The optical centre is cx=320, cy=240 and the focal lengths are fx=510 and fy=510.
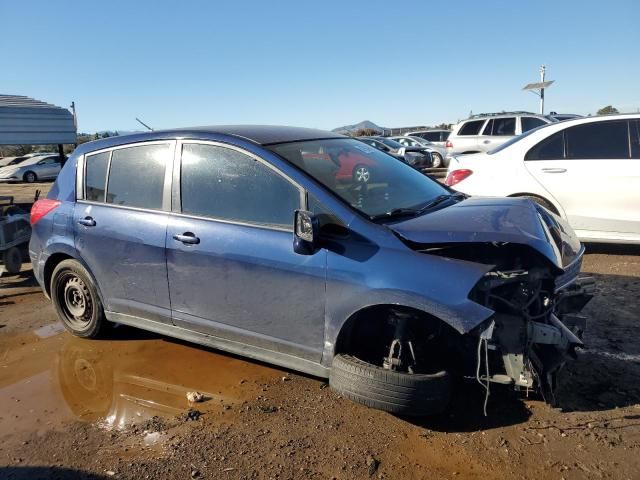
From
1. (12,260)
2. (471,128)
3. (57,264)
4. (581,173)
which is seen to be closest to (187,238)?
(57,264)

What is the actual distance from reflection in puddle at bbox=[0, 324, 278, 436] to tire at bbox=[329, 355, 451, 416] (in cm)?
90

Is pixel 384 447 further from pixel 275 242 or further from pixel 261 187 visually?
pixel 261 187

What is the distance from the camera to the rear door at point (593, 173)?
235 inches

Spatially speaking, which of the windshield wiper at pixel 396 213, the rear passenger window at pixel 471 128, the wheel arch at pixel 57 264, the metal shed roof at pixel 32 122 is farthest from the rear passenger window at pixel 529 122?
the wheel arch at pixel 57 264

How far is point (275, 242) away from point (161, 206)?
1132 millimetres

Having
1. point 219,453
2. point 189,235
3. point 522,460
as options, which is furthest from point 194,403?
point 522,460

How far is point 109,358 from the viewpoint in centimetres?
425

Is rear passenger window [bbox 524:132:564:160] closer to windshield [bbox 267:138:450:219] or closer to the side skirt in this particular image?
windshield [bbox 267:138:450:219]

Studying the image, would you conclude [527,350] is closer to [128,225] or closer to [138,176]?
[128,225]

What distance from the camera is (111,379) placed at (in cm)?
390

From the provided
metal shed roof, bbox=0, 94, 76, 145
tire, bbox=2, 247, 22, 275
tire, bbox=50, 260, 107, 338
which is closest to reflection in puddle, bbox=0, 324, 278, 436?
tire, bbox=50, 260, 107, 338

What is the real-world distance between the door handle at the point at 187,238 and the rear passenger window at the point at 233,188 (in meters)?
0.17

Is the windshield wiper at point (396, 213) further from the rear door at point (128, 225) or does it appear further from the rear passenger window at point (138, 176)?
the rear passenger window at point (138, 176)

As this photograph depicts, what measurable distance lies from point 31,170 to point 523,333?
2994cm
